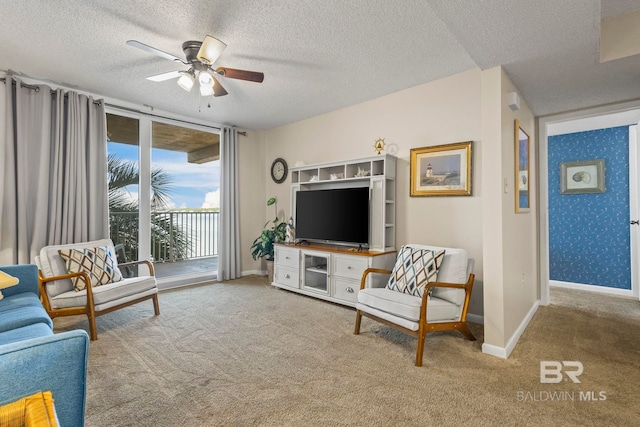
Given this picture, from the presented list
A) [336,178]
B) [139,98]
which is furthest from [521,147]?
[139,98]

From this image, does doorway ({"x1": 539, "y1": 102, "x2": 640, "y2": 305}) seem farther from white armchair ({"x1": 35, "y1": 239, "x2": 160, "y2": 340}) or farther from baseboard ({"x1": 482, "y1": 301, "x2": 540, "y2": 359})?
white armchair ({"x1": 35, "y1": 239, "x2": 160, "y2": 340})

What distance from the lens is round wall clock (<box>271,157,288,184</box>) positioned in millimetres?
5277

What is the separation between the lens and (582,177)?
4.57 m

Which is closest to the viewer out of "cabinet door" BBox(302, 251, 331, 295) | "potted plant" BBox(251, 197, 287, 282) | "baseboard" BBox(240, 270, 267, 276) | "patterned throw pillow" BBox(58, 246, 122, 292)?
"patterned throw pillow" BBox(58, 246, 122, 292)

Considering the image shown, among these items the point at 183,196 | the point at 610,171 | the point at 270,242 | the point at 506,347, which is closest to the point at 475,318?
the point at 506,347

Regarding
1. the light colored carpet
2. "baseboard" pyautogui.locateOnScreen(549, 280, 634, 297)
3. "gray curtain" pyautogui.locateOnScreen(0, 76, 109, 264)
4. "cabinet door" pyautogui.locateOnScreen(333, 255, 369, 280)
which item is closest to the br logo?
the light colored carpet

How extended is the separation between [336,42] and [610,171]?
435 cm

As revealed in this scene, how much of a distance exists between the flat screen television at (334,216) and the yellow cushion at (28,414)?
317 cm

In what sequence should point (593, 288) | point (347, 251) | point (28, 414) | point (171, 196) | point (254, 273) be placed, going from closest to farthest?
1. point (28, 414)
2. point (347, 251)
3. point (593, 288)
4. point (171, 196)
5. point (254, 273)

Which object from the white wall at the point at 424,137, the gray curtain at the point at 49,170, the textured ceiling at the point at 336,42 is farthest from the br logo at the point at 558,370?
the gray curtain at the point at 49,170

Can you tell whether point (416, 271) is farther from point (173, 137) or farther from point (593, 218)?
point (173, 137)

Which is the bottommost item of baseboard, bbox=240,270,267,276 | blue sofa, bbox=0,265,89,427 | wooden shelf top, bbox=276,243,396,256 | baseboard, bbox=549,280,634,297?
baseboard, bbox=549,280,634,297

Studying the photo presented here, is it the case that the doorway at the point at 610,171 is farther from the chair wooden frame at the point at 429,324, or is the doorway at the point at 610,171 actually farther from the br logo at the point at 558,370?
the chair wooden frame at the point at 429,324

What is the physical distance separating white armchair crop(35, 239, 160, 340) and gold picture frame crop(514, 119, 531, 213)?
372 cm
